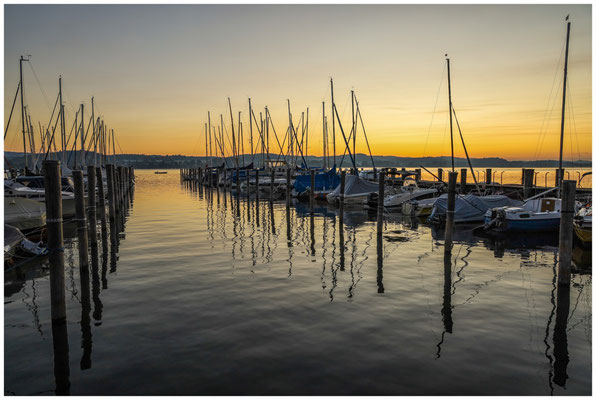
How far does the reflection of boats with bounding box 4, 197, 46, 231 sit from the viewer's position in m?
17.6

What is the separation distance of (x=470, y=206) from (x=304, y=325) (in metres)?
17.7

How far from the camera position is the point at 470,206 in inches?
941

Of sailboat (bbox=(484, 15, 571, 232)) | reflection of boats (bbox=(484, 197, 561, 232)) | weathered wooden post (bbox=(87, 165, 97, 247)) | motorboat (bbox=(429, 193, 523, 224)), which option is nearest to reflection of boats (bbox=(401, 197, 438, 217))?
motorboat (bbox=(429, 193, 523, 224))

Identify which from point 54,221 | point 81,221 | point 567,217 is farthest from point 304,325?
point 81,221

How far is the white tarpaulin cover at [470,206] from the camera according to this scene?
77.5 feet

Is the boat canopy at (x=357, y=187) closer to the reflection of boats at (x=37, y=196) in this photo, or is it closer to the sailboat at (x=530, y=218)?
the sailboat at (x=530, y=218)

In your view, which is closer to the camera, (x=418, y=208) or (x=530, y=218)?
(x=530, y=218)

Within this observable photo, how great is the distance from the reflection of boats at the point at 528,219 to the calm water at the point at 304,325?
3672 millimetres

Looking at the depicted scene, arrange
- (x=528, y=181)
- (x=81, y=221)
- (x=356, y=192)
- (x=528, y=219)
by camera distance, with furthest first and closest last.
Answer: (x=356, y=192) → (x=528, y=181) → (x=528, y=219) → (x=81, y=221)

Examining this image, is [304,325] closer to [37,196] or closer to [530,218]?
[530,218]

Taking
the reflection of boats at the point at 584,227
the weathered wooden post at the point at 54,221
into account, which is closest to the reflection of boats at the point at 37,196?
the weathered wooden post at the point at 54,221

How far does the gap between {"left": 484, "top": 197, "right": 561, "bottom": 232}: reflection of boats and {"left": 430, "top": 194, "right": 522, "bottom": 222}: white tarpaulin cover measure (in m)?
2.54

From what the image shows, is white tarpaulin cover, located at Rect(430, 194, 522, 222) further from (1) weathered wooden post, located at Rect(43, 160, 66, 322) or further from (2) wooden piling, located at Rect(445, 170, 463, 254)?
(1) weathered wooden post, located at Rect(43, 160, 66, 322)

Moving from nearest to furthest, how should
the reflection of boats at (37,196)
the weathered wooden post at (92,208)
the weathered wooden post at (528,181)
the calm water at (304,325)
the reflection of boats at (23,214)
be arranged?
the calm water at (304,325)
the weathered wooden post at (92,208)
the reflection of boats at (23,214)
the reflection of boats at (37,196)
the weathered wooden post at (528,181)
